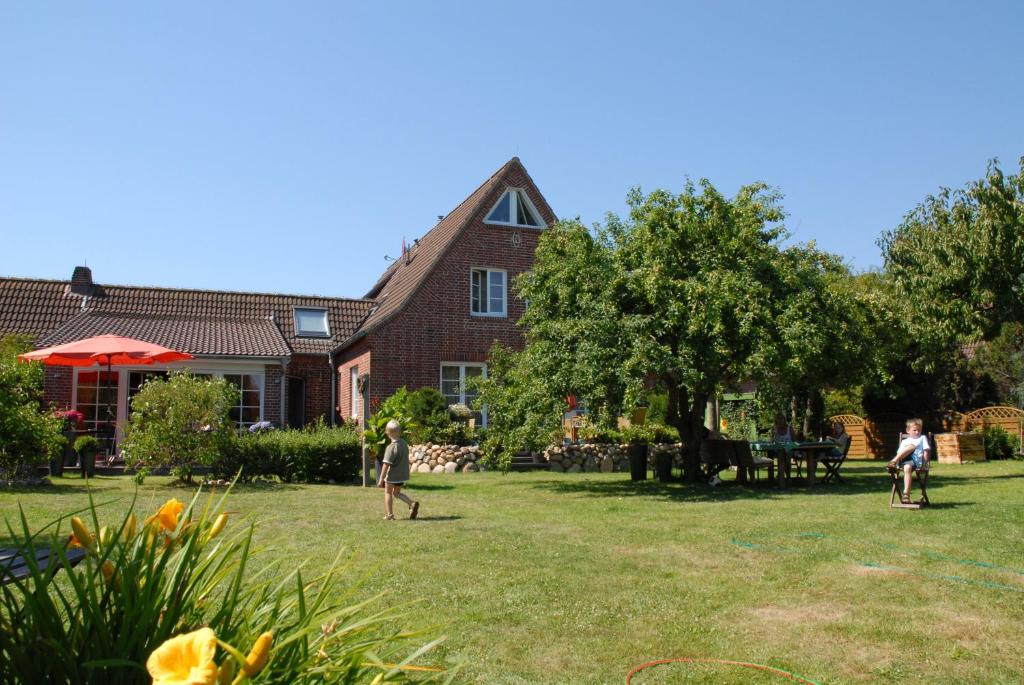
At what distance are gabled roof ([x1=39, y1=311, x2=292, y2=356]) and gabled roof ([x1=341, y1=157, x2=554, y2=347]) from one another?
99.9 inches

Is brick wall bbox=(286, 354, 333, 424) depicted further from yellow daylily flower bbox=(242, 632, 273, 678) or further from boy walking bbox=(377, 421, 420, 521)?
yellow daylily flower bbox=(242, 632, 273, 678)

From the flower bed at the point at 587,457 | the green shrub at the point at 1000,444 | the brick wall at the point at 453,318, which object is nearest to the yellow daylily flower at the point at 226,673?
the flower bed at the point at 587,457

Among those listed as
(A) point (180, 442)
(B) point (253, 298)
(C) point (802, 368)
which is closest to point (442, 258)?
(B) point (253, 298)

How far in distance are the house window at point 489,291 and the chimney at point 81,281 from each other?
38.8 ft

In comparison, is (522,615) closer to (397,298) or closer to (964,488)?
(964,488)

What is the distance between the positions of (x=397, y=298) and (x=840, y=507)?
52.7 ft

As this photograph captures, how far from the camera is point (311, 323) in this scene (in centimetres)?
2688

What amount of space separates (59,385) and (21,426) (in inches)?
351

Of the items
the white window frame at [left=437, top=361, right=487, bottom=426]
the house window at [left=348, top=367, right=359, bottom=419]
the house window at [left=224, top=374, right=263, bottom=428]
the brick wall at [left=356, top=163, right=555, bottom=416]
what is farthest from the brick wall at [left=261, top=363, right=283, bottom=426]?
the white window frame at [left=437, top=361, right=487, bottom=426]

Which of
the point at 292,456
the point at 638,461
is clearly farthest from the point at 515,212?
the point at 292,456

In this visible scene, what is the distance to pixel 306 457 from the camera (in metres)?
15.8

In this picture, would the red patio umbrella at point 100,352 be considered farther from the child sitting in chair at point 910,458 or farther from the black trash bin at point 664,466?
the child sitting in chair at point 910,458

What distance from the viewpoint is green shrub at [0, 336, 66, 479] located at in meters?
13.5

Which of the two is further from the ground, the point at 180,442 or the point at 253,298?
the point at 253,298
